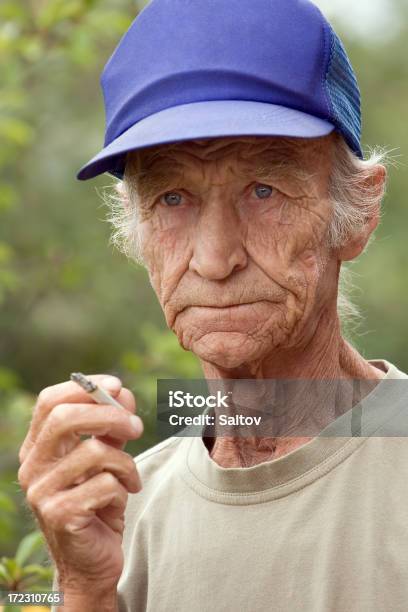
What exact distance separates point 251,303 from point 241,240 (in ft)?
0.51

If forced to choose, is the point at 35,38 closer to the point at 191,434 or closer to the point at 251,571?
the point at 191,434

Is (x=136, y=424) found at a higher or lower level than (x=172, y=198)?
lower

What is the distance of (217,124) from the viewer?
2383 mm

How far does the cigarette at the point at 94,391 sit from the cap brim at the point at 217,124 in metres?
0.57

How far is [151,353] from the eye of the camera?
5.19 meters

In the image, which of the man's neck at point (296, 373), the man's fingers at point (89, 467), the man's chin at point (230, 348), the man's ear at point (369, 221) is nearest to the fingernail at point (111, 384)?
the man's fingers at point (89, 467)

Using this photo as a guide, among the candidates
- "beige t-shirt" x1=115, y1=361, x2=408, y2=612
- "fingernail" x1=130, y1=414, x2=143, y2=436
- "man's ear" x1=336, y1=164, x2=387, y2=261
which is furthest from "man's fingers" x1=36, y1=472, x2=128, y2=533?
"man's ear" x1=336, y1=164, x2=387, y2=261

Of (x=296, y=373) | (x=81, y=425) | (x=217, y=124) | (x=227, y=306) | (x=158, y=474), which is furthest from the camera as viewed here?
(x=158, y=474)

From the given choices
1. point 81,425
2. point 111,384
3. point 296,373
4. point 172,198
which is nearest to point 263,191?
point 172,198

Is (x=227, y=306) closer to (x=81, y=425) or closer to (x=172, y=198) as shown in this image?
(x=172, y=198)

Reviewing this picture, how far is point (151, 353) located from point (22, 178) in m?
2.51

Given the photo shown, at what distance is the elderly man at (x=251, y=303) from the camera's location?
2408 millimetres

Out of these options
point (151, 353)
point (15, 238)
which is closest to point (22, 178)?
point (15, 238)

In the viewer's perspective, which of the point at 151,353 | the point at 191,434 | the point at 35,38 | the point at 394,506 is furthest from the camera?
the point at 151,353
